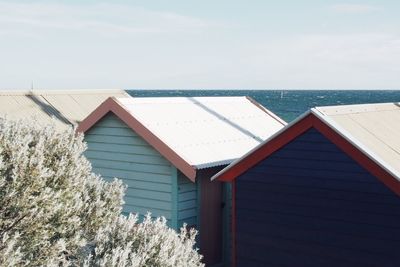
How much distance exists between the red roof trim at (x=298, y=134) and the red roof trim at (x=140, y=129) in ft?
4.66

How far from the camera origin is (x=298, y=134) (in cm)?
1133

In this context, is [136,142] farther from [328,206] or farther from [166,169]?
[328,206]

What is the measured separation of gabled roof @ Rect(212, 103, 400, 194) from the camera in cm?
1034

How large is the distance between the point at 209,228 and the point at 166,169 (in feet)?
6.09

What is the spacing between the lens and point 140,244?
29.8ft

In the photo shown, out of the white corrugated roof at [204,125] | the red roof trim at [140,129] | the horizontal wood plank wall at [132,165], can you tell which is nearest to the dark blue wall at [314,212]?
the red roof trim at [140,129]

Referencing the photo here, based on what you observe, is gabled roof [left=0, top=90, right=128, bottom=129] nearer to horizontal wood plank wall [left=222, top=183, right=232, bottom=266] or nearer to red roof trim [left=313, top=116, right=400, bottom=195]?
horizontal wood plank wall [left=222, top=183, right=232, bottom=266]

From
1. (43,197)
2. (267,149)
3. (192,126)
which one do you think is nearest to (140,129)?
(192,126)

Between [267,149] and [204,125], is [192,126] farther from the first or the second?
[267,149]

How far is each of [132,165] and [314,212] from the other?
17.8ft

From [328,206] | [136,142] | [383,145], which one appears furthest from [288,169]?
[136,142]

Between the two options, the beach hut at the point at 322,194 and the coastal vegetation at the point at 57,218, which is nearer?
the coastal vegetation at the point at 57,218

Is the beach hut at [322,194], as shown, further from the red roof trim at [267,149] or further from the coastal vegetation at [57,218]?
the coastal vegetation at [57,218]

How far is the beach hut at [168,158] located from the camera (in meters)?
14.1
